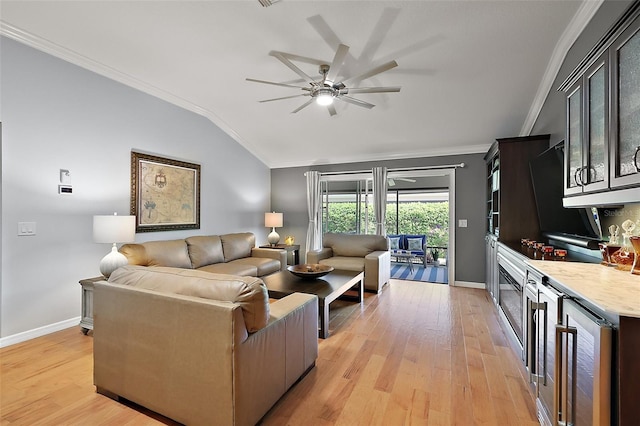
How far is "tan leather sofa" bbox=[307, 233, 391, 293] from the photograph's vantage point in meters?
4.40

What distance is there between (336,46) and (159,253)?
3162 millimetres

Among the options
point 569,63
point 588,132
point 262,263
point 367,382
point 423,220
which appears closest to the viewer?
point 588,132

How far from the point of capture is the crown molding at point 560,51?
2279mm

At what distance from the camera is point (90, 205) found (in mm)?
3240

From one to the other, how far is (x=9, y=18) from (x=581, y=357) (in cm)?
469

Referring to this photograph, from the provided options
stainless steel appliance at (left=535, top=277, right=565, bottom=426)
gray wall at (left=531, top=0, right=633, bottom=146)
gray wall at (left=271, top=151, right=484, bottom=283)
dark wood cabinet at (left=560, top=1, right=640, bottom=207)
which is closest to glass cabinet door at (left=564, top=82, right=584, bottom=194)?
dark wood cabinet at (left=560, top=1, right=640, bottom=207)

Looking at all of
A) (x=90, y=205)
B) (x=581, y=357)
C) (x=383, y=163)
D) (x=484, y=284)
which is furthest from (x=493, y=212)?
(x=90, y=205)

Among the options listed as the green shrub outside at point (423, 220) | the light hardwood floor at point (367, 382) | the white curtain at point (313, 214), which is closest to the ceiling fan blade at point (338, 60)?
the light hardwood floor at point (367, 382)

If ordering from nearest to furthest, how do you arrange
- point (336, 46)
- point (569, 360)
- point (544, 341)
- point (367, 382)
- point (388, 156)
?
point (569, 360) < point (544, 341) < point (367, 382) < point (336, 46) < point (388, 156)

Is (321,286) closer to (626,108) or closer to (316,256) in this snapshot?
(316,256)

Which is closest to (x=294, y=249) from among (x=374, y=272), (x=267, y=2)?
(x=374, y=272)

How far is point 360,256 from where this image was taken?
5.04 metres

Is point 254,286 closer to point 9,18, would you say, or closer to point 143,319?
point 143,319

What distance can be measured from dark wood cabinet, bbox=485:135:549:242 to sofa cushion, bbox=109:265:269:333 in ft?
10.1
